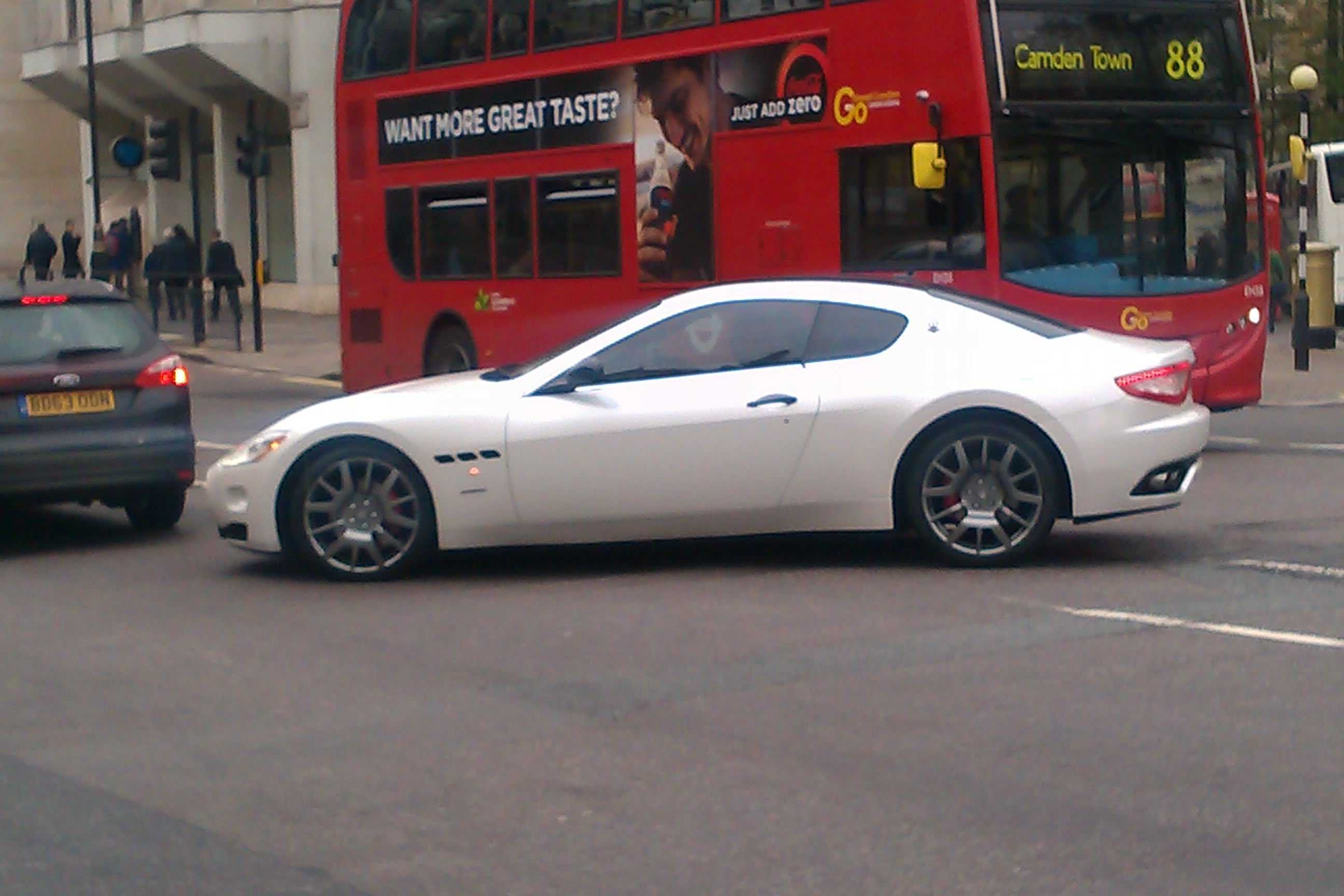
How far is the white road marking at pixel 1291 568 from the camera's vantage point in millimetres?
9523

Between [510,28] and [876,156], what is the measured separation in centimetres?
462

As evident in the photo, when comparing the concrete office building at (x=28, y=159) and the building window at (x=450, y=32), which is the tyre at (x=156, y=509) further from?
the concrete office building at (x=28, y=159)

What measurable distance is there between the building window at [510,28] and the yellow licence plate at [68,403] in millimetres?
7042

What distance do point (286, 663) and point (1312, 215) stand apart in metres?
30.9

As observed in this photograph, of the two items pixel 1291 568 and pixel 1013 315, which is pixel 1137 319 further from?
pixel 1291 568

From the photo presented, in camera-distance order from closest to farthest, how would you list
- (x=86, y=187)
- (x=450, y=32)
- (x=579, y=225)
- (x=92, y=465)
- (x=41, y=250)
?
(x=92, y=465) → (x=579, y=225) → (x=450, y=32) → (x=41, y=250) → (x=86, y=187)

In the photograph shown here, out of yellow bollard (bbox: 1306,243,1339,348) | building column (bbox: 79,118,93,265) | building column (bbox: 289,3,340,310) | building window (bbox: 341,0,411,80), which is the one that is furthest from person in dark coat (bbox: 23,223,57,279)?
yellow bollard (bbox: 1306,243,1339,348)

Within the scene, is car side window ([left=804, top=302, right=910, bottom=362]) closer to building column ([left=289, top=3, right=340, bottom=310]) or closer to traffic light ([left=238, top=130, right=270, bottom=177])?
traffic light ([left=238, top=130, right=270, bottom=177])

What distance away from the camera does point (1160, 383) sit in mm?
9883

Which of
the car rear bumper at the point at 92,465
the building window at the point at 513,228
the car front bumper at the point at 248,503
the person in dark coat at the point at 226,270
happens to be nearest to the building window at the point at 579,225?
the building window at the point at 513,228

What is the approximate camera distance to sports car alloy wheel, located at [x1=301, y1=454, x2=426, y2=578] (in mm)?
10102

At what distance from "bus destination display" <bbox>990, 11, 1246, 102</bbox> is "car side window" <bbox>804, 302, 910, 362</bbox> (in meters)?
4.51

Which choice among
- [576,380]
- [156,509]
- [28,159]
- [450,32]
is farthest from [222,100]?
[576,380]

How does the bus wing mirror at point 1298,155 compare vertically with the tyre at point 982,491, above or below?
above
